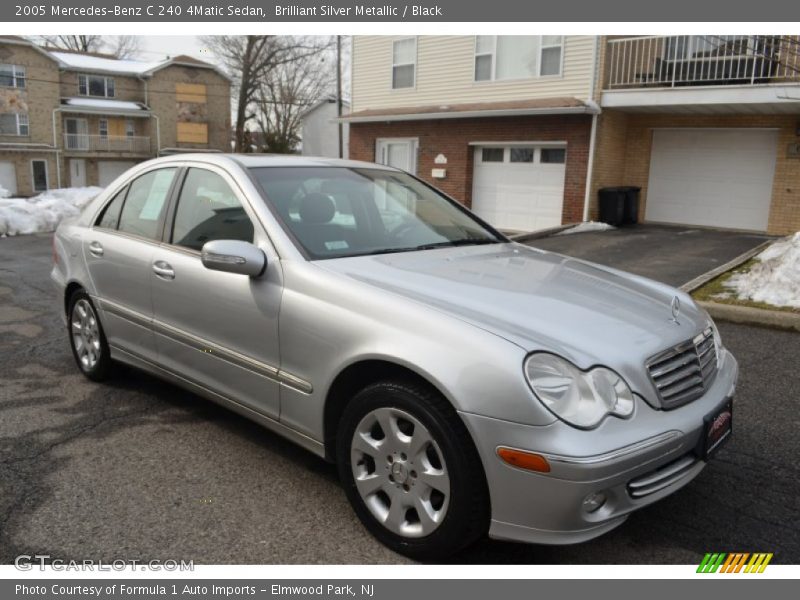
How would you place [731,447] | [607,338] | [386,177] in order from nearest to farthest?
1. [607,338]
2. [731,447]
3. [386,177]

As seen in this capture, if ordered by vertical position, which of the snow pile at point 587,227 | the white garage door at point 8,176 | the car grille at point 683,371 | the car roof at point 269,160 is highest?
the car roof at point 269,160

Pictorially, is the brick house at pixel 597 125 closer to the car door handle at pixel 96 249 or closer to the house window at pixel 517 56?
the house window at pixel 517 56

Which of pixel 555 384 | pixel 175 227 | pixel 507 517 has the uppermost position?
pixel 175 227

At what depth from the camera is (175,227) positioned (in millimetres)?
4277

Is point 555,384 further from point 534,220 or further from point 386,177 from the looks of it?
point 534,220

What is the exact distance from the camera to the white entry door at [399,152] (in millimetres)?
20766

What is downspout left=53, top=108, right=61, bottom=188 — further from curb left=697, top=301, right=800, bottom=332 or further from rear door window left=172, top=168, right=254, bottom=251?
rear door window left=172, top=168, right=254, bottom=251

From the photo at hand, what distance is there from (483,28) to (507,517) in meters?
16.6

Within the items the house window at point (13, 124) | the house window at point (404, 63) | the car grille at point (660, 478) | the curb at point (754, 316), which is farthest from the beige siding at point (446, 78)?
the house window at point (13, 124)

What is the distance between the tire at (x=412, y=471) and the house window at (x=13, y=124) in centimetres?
4893

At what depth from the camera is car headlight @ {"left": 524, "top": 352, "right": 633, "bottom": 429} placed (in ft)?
8.47

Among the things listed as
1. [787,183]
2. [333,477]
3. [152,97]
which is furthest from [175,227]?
[152,97]

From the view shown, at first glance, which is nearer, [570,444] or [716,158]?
[570,444]

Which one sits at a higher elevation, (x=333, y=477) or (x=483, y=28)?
(x=483, y=28)
